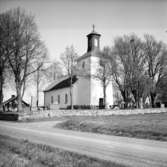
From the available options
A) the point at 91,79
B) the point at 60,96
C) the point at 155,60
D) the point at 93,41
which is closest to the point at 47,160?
the point at 155,60

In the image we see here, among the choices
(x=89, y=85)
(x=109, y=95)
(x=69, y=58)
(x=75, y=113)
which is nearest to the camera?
(x=75, y=113)

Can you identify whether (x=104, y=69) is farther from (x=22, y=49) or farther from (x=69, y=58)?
(x=22, y=49)

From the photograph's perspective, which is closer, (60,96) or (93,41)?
(93,41)

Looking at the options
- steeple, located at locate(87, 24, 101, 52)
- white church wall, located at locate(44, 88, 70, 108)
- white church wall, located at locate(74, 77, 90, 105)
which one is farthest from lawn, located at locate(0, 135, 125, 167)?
white church wall, located at locate(44, 88, 70, 108)

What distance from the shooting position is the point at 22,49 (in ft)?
81.8

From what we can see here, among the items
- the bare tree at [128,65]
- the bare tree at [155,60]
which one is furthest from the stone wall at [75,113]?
the bare tree at [155,60]

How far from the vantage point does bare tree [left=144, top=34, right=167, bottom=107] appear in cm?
3581

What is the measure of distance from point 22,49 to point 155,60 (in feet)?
76.8

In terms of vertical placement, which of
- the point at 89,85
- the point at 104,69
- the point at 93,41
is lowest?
the point at 89,85

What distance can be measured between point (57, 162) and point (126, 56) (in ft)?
103

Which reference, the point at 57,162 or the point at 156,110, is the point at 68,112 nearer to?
the point at 156,110

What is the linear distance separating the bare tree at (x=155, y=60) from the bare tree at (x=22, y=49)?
60.6 feet

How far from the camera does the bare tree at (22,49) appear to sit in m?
22.6

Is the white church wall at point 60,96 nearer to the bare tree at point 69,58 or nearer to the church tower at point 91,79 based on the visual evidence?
the church tower at point 91,79
